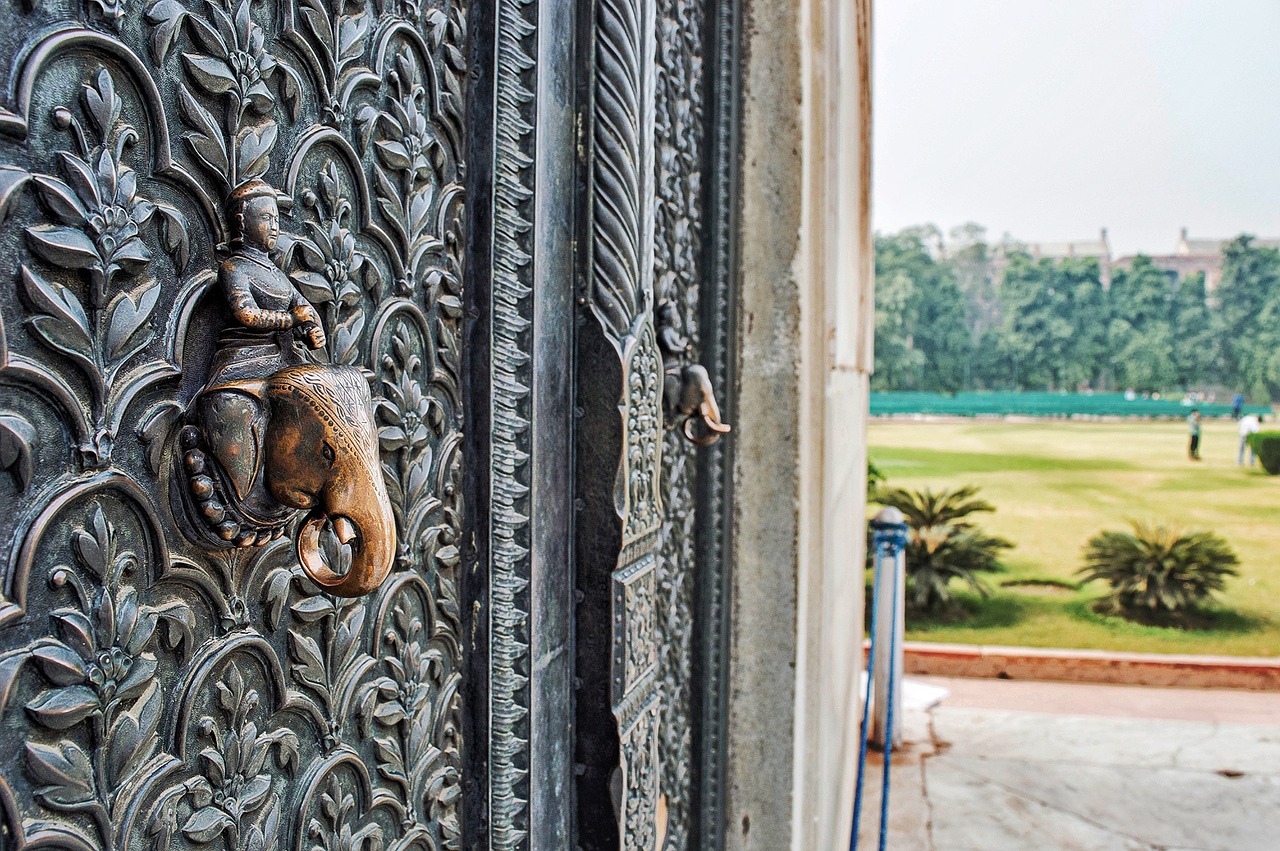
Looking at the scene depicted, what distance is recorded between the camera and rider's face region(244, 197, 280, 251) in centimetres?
35

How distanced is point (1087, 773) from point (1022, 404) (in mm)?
18103

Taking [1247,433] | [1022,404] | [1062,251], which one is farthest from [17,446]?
[1062,251]

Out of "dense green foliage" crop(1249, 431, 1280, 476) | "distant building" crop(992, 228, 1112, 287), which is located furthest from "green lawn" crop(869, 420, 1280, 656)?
"distant building" crop(992, 228, 1112, 287)

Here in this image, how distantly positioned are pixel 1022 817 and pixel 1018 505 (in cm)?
910

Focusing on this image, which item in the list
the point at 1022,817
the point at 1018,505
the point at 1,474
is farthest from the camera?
the point at 1018,505

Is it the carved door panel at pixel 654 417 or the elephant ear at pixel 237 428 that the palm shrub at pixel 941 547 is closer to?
the carved door panel at pixel 654 417

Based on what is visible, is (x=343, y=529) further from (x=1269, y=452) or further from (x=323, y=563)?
(x=1269, y=452)

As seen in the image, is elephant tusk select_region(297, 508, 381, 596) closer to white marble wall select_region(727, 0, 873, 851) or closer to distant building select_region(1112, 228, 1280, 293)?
white marble wall select_region(727, 0, 873, 851)

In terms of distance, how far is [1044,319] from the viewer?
66.3 feet

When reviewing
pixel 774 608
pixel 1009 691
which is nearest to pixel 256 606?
pixel 774 608

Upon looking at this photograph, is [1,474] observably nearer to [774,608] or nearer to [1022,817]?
[774,608]

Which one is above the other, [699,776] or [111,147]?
[111,147]

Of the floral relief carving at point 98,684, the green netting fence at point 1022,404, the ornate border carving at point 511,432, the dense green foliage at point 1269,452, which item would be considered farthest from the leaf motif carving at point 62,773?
the green netting fence at point 1022,404

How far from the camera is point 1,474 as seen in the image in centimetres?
27
